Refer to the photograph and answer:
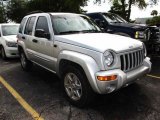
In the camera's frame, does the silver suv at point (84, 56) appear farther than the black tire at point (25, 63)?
No

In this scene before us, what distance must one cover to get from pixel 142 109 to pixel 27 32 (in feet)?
12.8

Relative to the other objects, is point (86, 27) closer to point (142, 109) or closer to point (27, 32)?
point (27, 32)

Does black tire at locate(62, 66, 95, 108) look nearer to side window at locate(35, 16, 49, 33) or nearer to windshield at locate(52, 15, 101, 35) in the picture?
windshield at locate(52, 15, 101, 35)

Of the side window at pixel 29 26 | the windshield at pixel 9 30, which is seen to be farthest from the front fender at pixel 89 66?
the windshield at pixel 9 30

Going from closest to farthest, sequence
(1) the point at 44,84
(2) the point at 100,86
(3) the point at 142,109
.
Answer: (2) the point at 100,86 < (3) the point at 142,109 < (1) the point at 44,84

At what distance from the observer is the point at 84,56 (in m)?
A: 4.13

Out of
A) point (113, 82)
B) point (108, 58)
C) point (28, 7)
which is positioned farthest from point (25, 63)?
point (28, 7)

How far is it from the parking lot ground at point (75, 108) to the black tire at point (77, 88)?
0.48 feet

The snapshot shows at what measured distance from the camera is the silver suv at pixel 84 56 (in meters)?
3.95

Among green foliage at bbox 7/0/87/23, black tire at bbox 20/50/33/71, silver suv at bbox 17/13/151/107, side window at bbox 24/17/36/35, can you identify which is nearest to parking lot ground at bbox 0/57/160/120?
silver suv at bbox 17/13/151/107

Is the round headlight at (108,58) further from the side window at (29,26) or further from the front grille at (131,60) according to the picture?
the side window at (29,26)

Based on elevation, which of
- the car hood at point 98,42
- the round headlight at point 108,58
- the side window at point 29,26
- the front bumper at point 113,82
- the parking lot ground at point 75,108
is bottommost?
the parking lot ground at point 75,108

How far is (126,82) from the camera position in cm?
412

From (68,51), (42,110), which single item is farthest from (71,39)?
(42,110)
